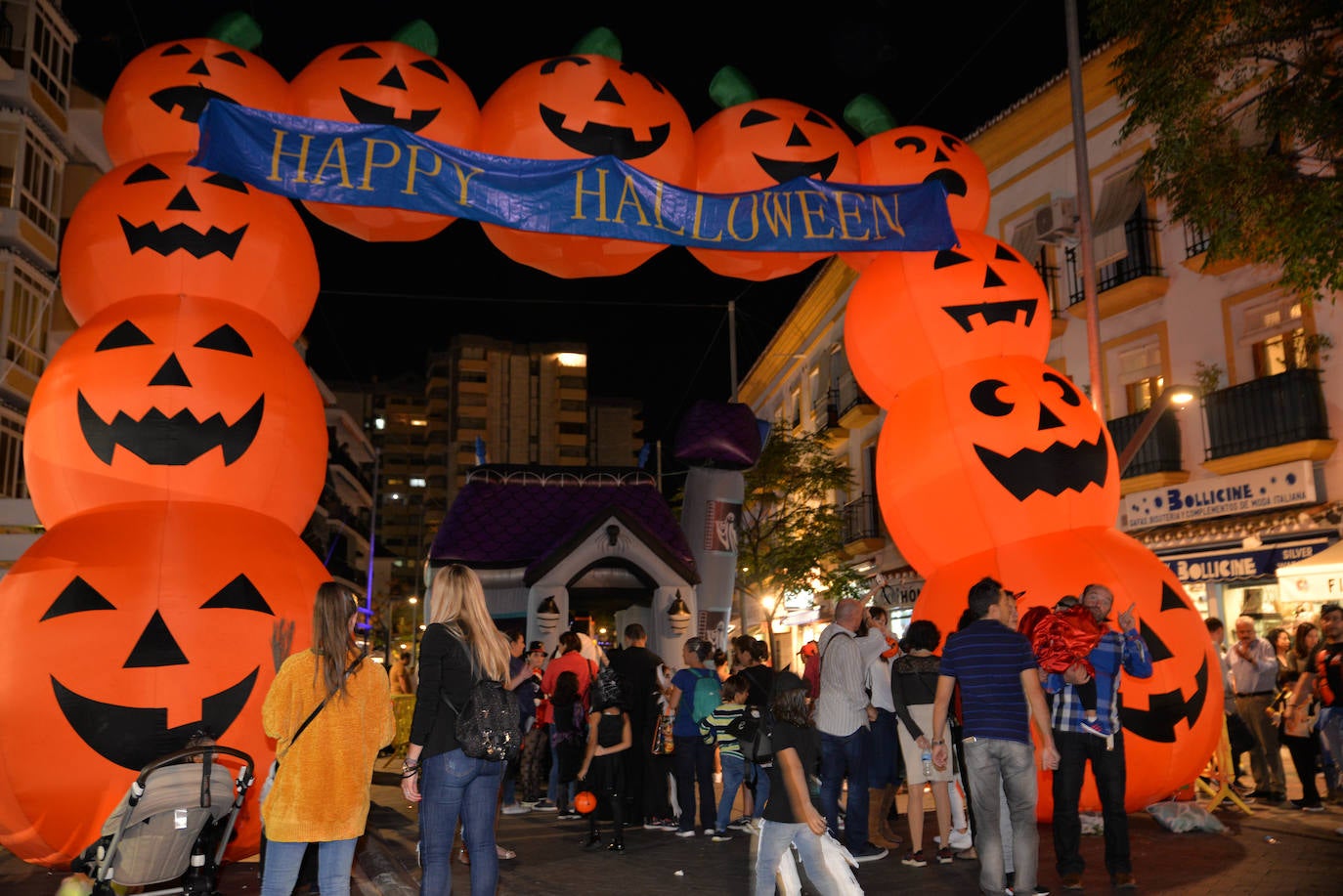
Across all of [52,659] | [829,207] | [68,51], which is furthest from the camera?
[68,51]

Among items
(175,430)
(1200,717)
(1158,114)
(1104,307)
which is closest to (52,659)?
(175,430)

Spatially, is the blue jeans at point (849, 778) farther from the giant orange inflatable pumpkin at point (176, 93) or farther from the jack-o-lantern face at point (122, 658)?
the giant orange inflatable pumpkin at point (176, 93)

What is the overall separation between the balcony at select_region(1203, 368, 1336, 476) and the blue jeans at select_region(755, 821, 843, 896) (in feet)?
43.6

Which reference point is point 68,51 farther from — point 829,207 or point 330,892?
point 330,892

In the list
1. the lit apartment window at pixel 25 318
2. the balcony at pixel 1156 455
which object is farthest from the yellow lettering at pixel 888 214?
the lit apartment window at pixel 25 318

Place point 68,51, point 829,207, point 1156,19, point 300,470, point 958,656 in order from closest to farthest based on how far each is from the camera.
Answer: point 958,656, point 300,470, point 829,207, point 1156,19, point 68,51

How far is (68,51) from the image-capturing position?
23.8 metres

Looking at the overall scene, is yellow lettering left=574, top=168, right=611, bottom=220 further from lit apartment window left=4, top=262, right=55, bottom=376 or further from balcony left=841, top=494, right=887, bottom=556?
balcony left=841, top=494, right=887, bottom=556

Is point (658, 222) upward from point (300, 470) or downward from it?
upward

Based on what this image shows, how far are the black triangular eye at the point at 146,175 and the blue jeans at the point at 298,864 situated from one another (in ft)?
19.1

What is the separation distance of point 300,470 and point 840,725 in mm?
4530

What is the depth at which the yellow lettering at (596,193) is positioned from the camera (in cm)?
857

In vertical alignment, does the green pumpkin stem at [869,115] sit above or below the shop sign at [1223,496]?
above

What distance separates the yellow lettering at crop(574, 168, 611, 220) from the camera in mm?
8570
